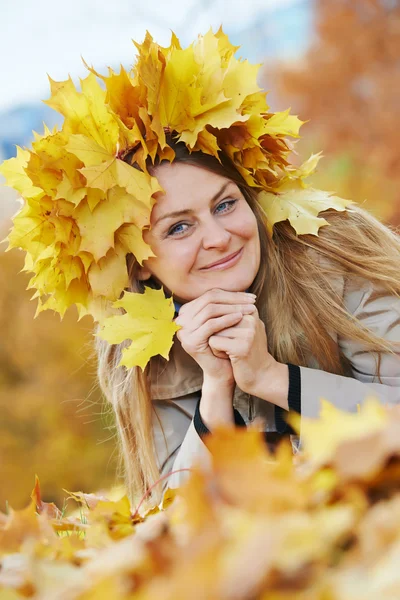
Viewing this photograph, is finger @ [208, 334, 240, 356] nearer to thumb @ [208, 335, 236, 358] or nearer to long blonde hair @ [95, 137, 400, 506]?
thumb @ [208, 335, 236, 358]

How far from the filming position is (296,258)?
1.67 m

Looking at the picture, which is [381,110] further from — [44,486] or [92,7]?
[44,486]

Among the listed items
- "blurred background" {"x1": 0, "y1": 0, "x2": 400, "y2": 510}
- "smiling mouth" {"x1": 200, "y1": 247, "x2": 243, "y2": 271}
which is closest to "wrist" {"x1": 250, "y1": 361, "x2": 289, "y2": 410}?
"smiling mouth" {"x1": 200, "y1": 247, "x2": 243, "y2": 271}

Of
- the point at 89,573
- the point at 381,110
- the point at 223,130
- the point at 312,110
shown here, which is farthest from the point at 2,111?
the point at 89,573

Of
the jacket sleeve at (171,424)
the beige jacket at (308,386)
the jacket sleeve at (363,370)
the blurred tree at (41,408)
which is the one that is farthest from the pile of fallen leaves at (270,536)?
the blurred tree at (41,408)

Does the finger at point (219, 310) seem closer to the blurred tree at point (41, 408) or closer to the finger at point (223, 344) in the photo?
the finger at point (223, 344)

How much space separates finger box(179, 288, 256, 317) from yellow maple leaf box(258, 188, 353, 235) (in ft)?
0.80

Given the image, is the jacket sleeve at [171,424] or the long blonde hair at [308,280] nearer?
the long blonde hair at [308,280]

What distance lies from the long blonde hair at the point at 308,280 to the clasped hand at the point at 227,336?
17 centimetres

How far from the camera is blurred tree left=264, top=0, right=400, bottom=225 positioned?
26.2 feet

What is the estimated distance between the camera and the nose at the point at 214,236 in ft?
4.81

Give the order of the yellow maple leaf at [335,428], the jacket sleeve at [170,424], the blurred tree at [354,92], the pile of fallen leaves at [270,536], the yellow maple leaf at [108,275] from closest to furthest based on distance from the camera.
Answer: the pile of fallen leaves at [270,536]
the yellow maple leaf at [335,428]
the yellow maple leaf at [108,275]
the jacket sleeve at [170,424]
the blurred tree at [354,92]

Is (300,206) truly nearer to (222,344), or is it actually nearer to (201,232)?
(201,232)

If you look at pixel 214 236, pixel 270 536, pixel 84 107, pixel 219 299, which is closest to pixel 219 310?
pixel 219 299
